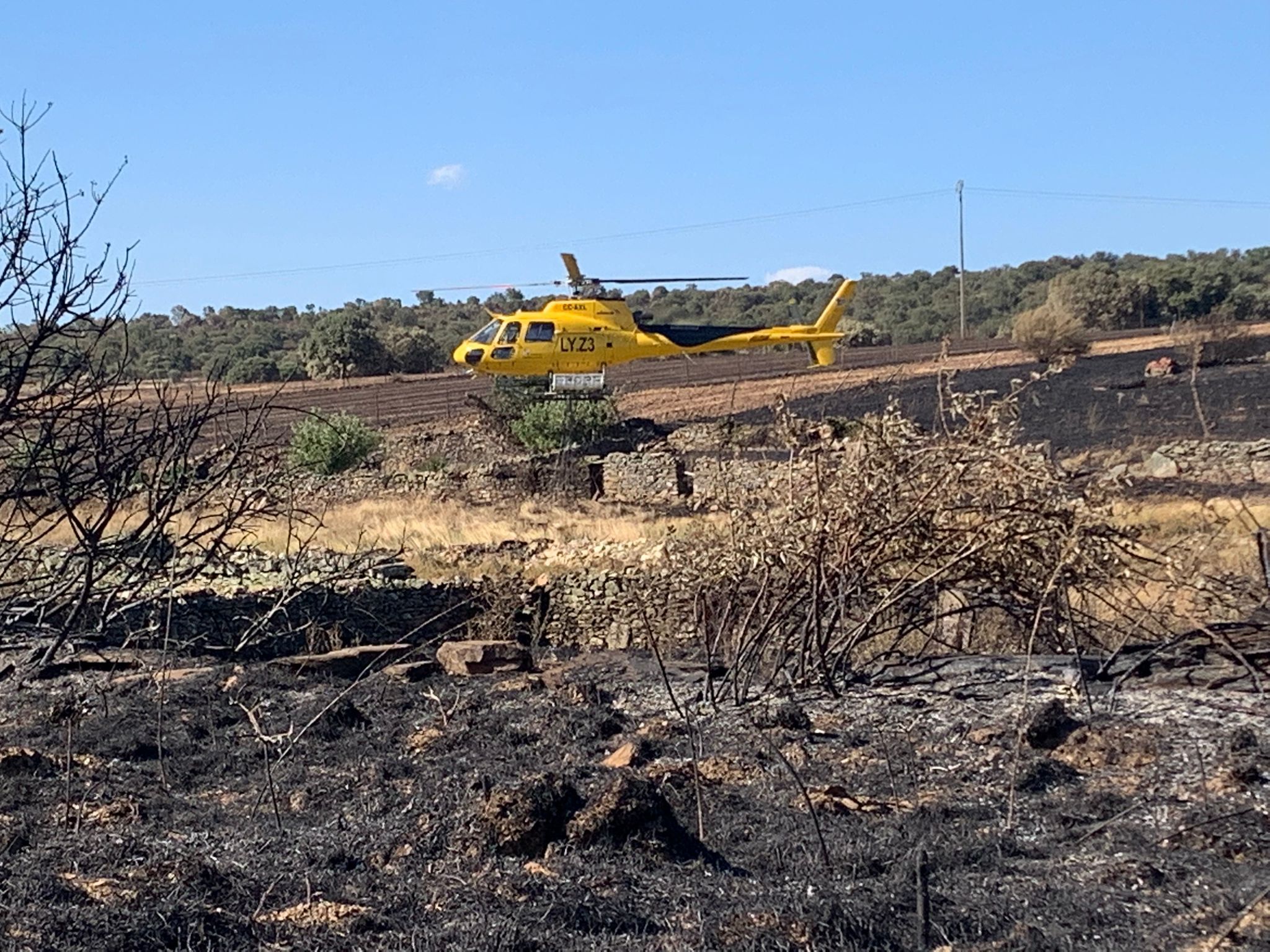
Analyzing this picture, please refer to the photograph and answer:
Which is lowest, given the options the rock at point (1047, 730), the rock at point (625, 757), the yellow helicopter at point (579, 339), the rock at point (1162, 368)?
the rock at point (625, 757)

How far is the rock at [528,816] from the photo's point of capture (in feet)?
16.4

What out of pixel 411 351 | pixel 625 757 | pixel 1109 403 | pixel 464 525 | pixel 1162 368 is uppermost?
pixel 411 351

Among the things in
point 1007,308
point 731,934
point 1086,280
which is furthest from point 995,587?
point 1007,308

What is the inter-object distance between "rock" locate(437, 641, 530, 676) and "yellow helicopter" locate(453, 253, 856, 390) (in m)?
17.9

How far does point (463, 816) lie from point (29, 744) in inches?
127

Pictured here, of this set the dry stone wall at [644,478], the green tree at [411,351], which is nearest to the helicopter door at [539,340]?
the dry stone wall at [644,478]

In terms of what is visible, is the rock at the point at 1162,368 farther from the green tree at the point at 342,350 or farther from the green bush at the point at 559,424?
the green tree at the point at 342,350

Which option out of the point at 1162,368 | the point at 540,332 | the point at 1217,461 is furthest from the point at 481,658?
the point at 1162,368

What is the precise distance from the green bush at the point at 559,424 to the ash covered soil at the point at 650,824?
2008 centimetres

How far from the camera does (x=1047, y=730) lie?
601cm

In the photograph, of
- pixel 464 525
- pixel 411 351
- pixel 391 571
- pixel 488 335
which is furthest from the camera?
pixel 411 351

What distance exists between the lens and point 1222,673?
22.5ft

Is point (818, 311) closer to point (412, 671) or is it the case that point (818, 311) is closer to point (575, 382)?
point (575, 382)

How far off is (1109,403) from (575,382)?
35.6ft
